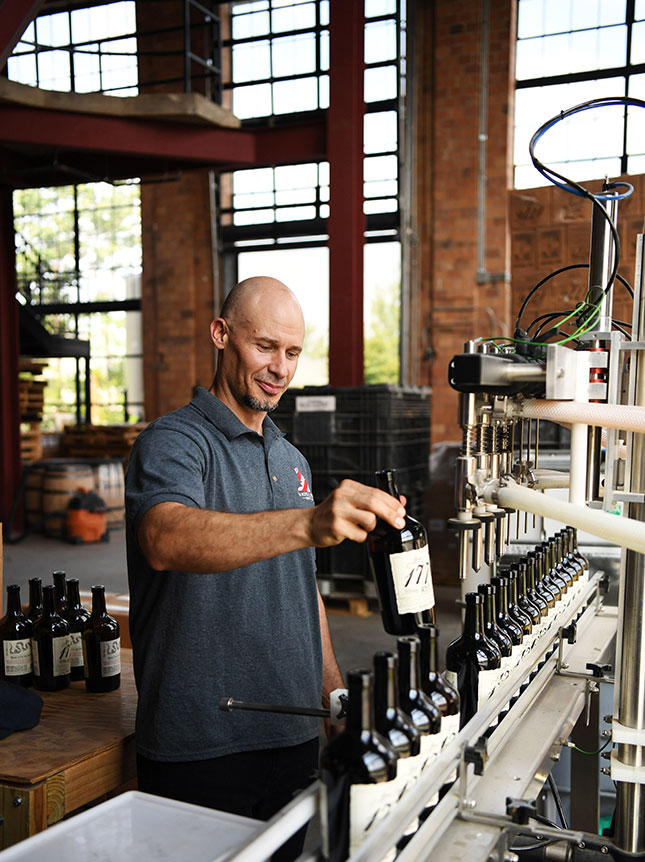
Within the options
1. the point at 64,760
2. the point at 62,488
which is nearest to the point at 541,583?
the point at 64,760

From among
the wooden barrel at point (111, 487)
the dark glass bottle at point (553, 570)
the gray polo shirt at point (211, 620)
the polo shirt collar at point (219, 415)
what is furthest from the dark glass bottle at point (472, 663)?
the wooden barrel at point (111, 487)

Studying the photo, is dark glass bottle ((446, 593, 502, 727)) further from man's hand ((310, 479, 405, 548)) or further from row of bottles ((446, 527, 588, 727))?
man's hand ((310, 479, 405, 548))

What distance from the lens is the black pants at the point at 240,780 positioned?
1.61 metres

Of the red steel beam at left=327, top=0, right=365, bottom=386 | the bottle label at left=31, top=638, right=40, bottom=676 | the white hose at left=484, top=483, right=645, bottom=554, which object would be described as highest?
the red steel beam at left=327, top=0, right=365, bottom=386

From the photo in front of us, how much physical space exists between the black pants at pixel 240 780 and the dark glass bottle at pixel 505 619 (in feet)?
1.68

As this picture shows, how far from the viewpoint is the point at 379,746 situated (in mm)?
1028

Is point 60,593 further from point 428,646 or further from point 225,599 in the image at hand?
point 428,646

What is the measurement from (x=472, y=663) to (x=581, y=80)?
7325 millimetres

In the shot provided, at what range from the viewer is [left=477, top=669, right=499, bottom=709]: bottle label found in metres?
1.48

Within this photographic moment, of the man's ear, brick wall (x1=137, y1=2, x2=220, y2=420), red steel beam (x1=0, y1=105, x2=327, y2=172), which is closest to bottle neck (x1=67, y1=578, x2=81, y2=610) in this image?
the man's ear

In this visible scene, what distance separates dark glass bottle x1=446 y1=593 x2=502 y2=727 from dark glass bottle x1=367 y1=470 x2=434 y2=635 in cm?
25

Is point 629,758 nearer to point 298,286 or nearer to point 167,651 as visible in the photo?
point 167,651

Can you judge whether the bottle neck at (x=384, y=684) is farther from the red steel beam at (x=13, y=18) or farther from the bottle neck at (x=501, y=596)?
the red steel beam at (x=13, y=18)

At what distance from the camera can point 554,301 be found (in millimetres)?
4828
